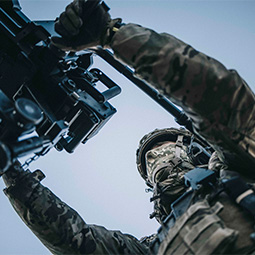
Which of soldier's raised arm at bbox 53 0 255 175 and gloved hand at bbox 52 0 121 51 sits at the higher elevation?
gloved hand at bbox 52 0 121 51

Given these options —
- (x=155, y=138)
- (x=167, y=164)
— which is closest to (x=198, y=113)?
(x=167, y=164)

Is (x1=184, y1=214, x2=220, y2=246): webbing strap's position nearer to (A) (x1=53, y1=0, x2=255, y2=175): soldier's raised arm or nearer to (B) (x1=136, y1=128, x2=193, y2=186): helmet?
(A) (x1=53, y1=0, x2=255, y2=175): soldier's raised arm

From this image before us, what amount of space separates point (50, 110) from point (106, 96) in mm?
817

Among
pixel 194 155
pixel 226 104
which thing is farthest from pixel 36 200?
pixel 194 155

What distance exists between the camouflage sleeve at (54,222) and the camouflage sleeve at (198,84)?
186 centimetres

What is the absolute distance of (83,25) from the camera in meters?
2.88

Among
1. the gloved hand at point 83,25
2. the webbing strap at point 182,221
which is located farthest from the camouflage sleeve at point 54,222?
the gloved hand at point 83,25

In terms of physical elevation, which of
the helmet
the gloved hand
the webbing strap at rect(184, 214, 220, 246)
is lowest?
the webbing strap at rect(184, 214, 220, 246)

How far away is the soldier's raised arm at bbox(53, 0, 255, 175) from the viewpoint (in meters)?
2.45

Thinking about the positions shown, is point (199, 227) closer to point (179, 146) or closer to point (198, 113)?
point (198, 113)

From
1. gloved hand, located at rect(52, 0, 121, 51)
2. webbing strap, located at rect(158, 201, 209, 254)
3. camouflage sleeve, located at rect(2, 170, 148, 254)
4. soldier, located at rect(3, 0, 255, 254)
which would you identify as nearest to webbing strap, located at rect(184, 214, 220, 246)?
soldier, located at rect(3, 0, 255, 254)

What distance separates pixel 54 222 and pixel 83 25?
86.0 inches

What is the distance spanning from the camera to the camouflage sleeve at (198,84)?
8.02ft

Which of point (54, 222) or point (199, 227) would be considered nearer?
point (199, 227)
